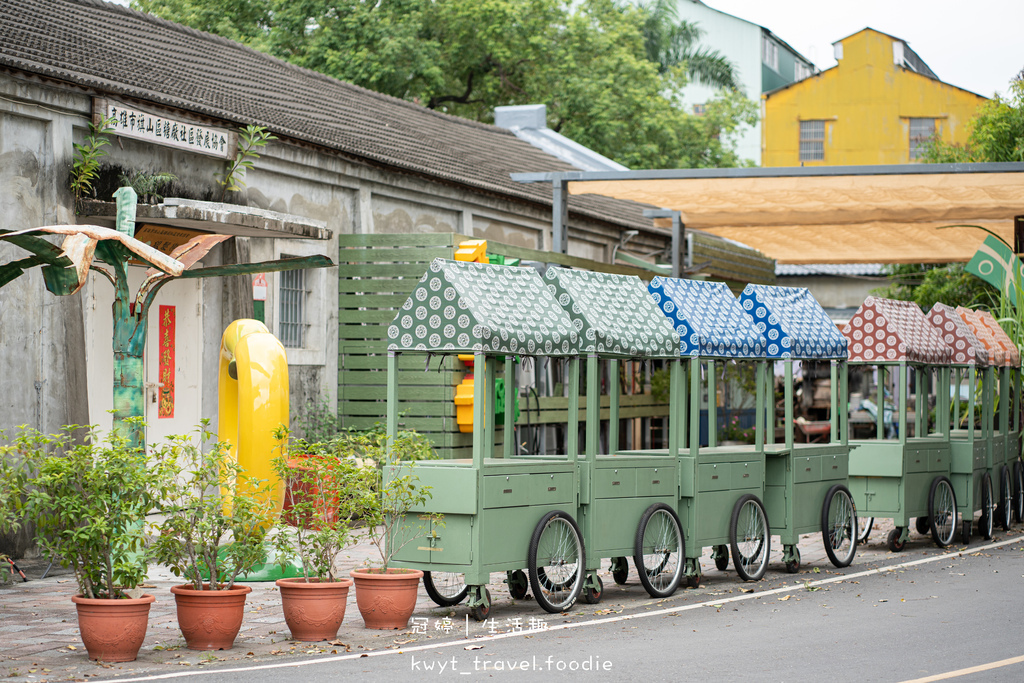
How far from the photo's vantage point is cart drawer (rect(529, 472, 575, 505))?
9477mm

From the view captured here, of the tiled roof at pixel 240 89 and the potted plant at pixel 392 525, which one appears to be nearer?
the potted plant at pixel 392 525

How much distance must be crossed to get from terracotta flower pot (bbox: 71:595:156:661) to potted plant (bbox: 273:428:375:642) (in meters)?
1.09

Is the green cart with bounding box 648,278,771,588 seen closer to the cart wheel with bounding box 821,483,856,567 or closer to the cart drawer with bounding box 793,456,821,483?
the cart drawer with bounding box 793,456,821,483

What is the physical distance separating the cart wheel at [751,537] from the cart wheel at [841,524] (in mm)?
960

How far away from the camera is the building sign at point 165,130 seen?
11.9m

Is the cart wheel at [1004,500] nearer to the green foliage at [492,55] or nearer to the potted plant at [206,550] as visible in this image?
the potted plant at [206,550]

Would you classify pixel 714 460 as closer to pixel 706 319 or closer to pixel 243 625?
pixel 706 319

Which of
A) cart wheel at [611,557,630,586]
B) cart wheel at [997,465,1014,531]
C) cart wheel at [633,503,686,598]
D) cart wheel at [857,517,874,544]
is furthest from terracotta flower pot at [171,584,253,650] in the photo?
cart wheel at [997,465,1014,531]

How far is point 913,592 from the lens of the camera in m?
10.8

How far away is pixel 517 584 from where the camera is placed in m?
10.0

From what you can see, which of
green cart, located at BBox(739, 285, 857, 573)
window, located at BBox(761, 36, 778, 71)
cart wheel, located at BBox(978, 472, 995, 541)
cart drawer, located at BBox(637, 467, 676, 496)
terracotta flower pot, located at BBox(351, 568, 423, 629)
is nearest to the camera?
terracotta flower pot, located at BBox(351, 568, 423, 629)

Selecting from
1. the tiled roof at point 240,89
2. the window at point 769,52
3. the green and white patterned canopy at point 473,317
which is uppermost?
the window at point 769,52

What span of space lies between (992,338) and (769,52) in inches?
1569

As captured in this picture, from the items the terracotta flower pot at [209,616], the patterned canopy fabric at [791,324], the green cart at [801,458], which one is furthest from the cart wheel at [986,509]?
the terracotta flower pot at [209,616]
